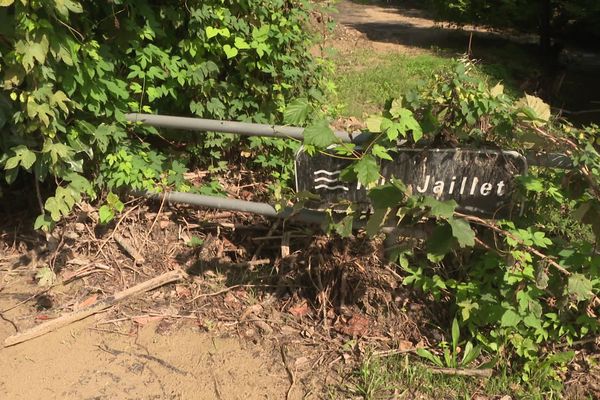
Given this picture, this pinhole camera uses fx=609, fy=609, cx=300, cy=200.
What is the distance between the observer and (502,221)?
2.96 metres

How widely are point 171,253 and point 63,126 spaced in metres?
1.05

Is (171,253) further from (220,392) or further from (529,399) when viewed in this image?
(529,399)

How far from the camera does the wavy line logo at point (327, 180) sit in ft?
10.2

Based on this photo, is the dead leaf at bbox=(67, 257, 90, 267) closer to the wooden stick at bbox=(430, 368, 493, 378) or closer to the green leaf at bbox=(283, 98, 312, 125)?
the green leaf at bbox=(283, 98, 312, 125)

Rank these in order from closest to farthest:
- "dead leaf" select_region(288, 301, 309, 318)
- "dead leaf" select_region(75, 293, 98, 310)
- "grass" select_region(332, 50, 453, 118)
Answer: "dead leaf" select_region(288, 301, 309, 318), "dead leaf" select_region(75, 293, 98, 310), "grass" select_region(332, 50, 453, 118)

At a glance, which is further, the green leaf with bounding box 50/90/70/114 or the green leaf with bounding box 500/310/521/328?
the green leaf with bounding box 50/90/70/114

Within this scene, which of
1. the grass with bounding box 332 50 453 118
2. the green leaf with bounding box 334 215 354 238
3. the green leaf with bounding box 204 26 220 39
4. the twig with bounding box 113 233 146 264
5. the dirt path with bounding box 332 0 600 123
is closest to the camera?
the green leaf with bounding box 334 215 354 238

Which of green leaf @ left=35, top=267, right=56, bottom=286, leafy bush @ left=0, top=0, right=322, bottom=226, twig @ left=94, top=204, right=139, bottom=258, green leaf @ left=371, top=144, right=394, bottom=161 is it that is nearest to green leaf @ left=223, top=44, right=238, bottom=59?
leafy bush @ left=0, top=0, right=322, bottom=226

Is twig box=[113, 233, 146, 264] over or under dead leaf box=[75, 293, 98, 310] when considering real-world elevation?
over

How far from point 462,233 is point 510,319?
473mm

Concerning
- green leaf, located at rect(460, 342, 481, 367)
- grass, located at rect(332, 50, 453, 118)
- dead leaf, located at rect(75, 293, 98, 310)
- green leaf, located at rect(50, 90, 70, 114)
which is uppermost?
green leaf, located at rect(50, 90, 70, 114)

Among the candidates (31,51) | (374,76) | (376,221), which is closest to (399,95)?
(374,76)

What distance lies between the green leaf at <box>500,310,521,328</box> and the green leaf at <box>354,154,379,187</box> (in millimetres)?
879

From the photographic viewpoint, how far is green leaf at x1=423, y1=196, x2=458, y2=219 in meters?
2.70
